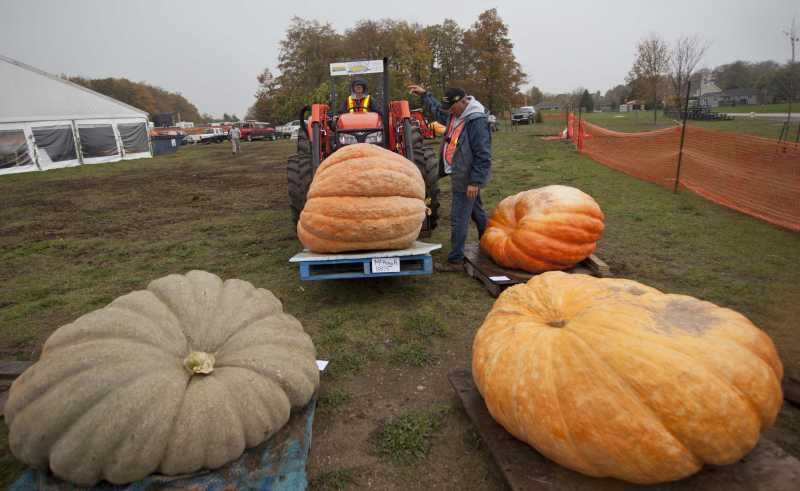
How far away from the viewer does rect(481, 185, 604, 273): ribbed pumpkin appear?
4105 mm

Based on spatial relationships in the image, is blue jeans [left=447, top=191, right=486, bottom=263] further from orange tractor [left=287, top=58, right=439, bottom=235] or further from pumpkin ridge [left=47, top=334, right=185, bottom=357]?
pumpkin ridge [left=47, top=334, right=185, bottom=357]

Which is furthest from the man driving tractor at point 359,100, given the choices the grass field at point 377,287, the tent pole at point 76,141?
the tent pole at point 76,141

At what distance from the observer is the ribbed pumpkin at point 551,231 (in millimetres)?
4105

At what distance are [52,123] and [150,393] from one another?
77.0 feet

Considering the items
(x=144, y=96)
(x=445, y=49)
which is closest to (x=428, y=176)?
(x=445, y=49)

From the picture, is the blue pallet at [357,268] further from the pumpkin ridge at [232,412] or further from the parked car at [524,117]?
the parked car at [524,117]

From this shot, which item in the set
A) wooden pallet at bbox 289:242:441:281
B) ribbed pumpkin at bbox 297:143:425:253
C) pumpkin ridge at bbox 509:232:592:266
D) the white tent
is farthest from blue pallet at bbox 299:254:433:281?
the white tent

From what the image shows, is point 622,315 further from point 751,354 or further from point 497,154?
point 497,154

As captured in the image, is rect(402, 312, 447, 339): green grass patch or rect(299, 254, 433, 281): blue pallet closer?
rect(402, 312, 447, 339): green grass patch

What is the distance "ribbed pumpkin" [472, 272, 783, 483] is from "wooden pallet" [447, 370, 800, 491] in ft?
0.32

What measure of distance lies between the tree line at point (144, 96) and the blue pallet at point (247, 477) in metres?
91.3

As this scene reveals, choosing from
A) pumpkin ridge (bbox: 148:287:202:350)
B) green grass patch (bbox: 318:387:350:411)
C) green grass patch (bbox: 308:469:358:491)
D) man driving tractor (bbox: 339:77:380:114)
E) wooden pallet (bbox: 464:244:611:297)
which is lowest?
green grass patch (bbox: 308:469:358:491)

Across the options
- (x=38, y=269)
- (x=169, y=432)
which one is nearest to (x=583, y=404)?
(x=169, y=432)

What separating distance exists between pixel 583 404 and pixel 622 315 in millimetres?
438
